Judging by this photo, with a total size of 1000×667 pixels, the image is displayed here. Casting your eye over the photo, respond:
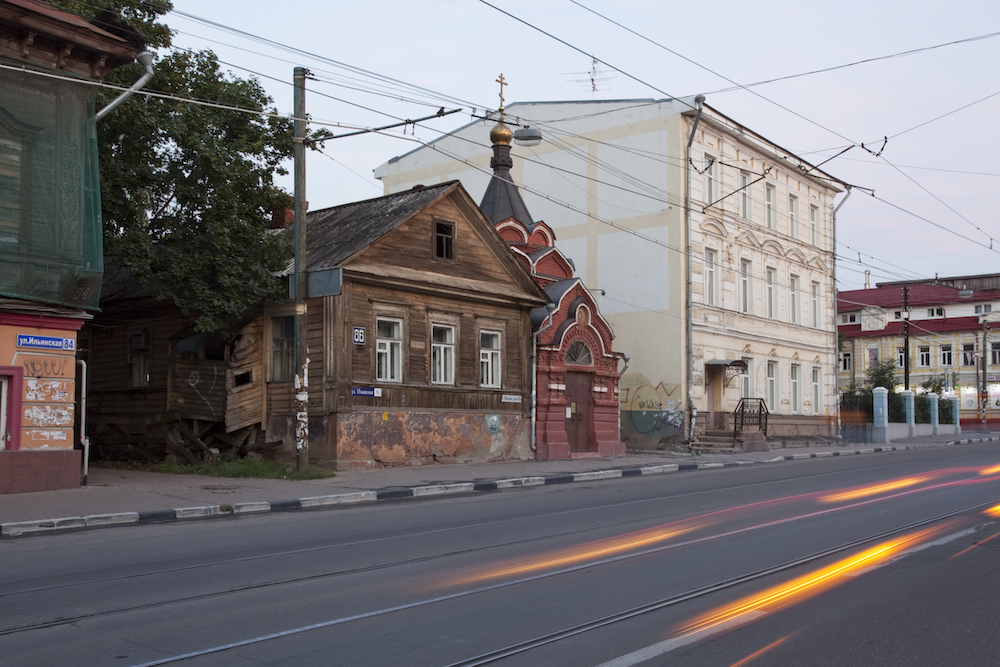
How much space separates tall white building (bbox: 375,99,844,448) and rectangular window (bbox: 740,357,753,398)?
2.8 inches

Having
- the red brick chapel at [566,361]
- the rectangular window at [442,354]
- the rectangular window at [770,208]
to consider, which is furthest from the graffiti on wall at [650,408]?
the rectangular window at [442,354]

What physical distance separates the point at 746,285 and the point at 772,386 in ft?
16.2

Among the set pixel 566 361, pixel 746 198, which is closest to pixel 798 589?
pixel 566 361

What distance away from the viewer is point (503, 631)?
6.42 metres

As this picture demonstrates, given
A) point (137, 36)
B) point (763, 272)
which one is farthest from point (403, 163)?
point (137, 36)

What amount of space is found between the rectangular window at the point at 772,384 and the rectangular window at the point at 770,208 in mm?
6095

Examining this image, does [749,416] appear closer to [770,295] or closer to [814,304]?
[770,295]

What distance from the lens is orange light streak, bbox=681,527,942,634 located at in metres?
6.79

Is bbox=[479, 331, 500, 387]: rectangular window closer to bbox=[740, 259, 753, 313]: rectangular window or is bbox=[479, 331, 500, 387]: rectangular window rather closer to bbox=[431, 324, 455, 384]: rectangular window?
bbox=[431, 324, 455, 384]: rectangular window

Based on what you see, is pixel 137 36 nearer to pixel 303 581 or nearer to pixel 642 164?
pixel 303 581

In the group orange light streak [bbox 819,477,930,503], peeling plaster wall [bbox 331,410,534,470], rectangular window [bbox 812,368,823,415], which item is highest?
rectangular window [bbox 812,368,823,415]

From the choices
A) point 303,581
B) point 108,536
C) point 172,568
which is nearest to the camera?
point 303,581

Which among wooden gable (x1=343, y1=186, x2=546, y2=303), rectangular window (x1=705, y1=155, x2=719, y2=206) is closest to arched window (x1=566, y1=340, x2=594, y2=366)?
wooden gable (x1=343, y1=186, x2=546, y2=303)

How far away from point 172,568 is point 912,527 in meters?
9.03
